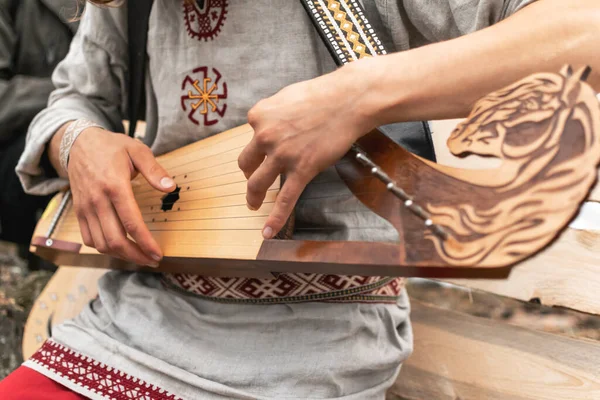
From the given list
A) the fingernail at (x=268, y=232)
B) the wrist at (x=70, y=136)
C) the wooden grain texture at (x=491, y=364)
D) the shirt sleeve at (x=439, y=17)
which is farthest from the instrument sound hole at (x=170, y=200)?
the wooden grain texture at (x=491, y=364)

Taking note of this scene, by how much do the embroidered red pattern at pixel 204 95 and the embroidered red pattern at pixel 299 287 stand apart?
27 cm

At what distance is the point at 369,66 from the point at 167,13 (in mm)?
539

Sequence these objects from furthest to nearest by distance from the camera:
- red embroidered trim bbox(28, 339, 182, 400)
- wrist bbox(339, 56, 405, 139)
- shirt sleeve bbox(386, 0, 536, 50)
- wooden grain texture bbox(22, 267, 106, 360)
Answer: wooden grain texture bbox(22, 267, 106, 360) → red embroidered trim bbox(28, 339, 182, 400) → shirt sleeve bbox(386, 0, 536, 50) → wrist bbox(339, 56, 405, 139)

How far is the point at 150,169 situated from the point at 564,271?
0.76 meters

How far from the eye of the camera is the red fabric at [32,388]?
0.81 meters

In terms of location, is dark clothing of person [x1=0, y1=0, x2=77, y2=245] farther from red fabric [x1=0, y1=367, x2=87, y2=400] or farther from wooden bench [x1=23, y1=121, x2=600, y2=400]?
wooden bench [x1=23, y1=121, x2=600, y2=400]

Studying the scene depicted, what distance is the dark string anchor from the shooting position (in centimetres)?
48

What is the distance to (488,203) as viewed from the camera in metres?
0.46

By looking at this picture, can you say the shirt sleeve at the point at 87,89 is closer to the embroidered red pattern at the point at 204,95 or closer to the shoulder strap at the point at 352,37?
the embroidered red pattern at the point at 204,95

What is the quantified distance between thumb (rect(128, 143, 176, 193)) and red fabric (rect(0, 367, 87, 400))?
1.13ft

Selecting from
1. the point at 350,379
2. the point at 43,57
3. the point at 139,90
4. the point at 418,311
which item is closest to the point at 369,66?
the point at 350,379

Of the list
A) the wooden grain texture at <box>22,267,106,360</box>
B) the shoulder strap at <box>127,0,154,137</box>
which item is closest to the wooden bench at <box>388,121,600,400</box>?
the shoulder strap at <box>127,0,154,137</box>

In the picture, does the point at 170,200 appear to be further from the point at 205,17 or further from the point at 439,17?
the point at 439,17

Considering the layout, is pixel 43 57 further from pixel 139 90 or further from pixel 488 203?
pixel 488 203
